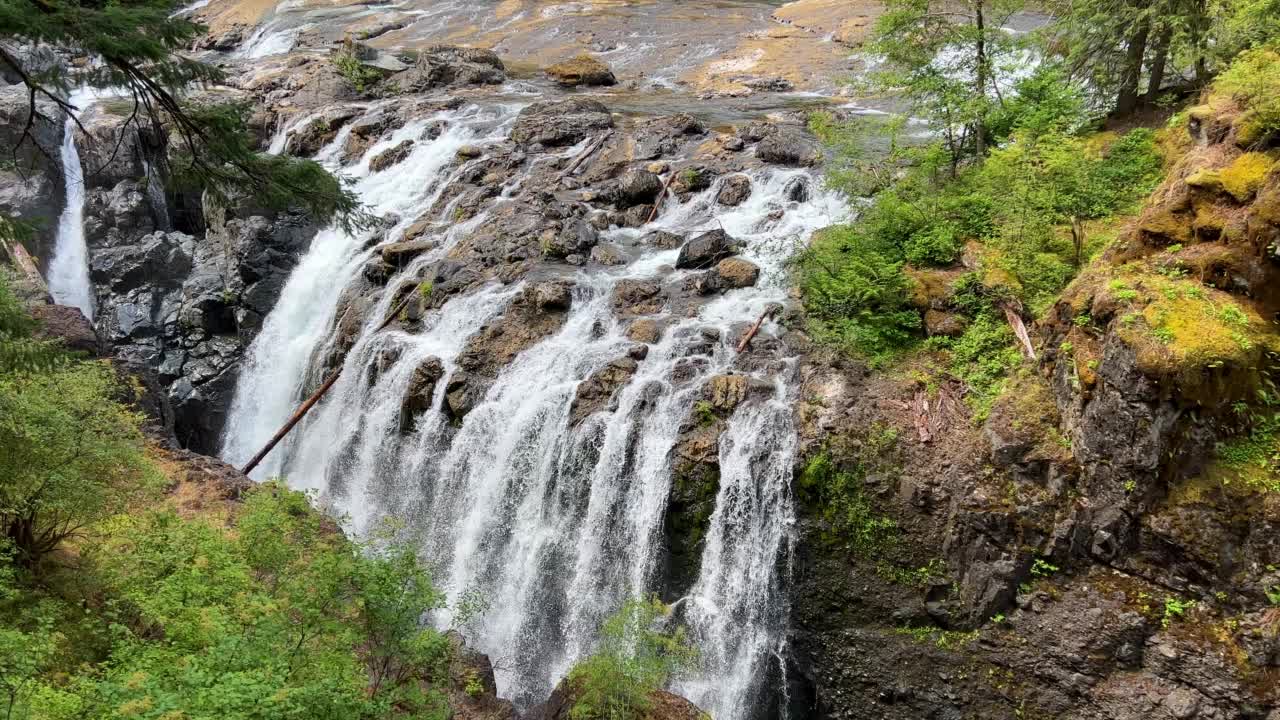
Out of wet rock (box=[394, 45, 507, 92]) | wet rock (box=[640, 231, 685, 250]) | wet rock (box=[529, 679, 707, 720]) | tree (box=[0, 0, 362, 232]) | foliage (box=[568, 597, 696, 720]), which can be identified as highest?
tree (box=[0, 0, 362, 232])

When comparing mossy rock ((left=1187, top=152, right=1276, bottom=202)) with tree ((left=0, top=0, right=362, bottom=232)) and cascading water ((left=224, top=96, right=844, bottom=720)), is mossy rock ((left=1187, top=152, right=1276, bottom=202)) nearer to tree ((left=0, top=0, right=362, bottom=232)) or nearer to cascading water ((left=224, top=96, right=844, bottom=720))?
cascading water ((left=224, top=96, right=844, bottom=720))

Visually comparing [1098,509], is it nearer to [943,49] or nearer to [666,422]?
[666,422]

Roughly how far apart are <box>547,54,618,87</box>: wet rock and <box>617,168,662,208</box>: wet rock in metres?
13.7

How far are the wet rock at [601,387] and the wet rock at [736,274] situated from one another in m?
2.89

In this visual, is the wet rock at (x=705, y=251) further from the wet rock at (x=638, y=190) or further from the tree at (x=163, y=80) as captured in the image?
the tree at (x=163, y=80)

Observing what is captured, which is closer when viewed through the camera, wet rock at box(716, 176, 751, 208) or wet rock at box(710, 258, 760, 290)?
wet rock at box(710, 258, 760, 290)

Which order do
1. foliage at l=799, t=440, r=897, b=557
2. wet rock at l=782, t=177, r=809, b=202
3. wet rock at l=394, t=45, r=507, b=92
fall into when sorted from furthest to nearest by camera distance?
wet rock at l=394, t=45, r=507, b=92 < wet rock at l=782, t=177, r=809, b=202 < foliage at l=799, t=440, r=897, b=557

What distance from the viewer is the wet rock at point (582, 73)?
31.2 m

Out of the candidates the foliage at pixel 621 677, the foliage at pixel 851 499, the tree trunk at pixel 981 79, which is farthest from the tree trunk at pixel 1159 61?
the foliage at pixel 621 677

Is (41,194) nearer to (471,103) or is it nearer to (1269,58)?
(471,103)

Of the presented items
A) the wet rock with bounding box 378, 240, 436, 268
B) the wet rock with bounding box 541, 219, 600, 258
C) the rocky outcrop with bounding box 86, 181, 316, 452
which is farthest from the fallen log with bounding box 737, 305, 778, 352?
the rocky outcrop with bounding box 86, 181, 316, 452

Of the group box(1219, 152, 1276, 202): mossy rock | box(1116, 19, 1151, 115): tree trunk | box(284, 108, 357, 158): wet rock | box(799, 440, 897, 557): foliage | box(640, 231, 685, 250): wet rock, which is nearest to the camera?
box(1219, 152, 1276, 202): mossy rock

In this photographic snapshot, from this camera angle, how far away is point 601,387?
532 inches

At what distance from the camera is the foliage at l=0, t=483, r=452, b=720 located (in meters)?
6.25
